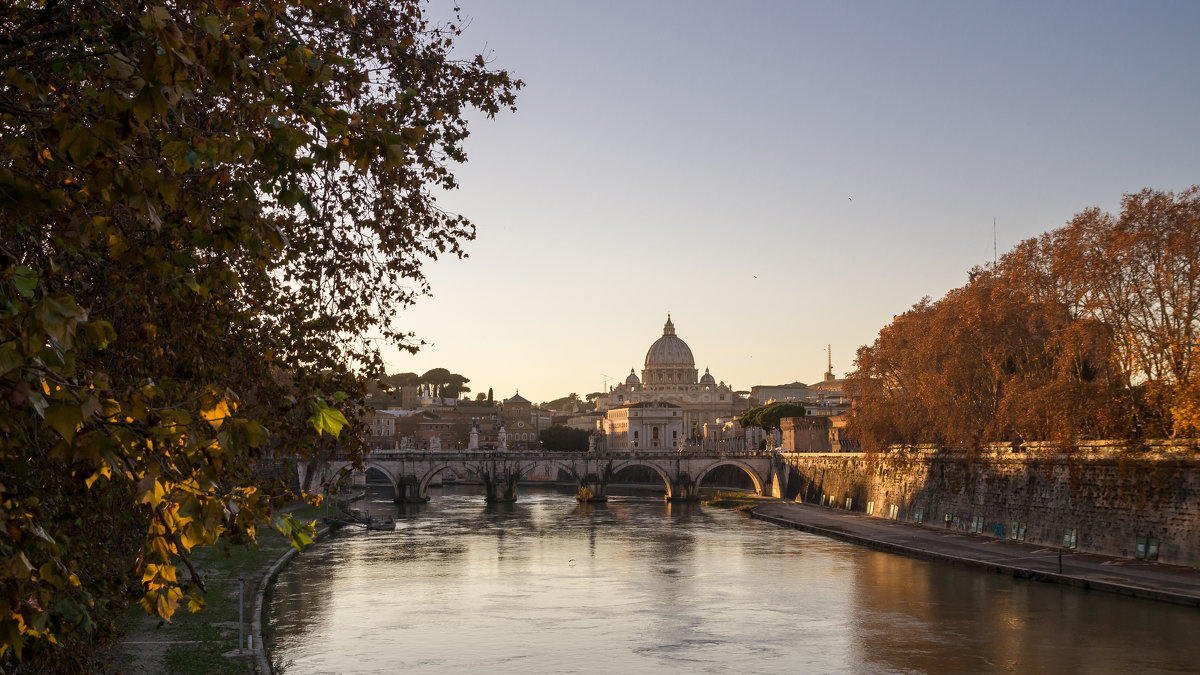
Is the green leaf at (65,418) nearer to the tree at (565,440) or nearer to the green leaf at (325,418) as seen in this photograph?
the green leaf at (325,418)

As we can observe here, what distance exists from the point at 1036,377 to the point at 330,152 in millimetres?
44730

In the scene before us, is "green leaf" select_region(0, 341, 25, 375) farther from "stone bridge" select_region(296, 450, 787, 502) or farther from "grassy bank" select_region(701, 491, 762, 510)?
"stone bridge" select_region(296, 450, 787, 502)

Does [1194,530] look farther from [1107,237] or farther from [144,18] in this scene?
[144,18]

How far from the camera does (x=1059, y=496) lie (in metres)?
44.1

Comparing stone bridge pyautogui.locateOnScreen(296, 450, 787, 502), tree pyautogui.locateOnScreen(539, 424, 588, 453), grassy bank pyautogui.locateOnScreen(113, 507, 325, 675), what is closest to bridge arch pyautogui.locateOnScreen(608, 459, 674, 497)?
stone bridge pyautogui.locateOnScreen(296, 450, 787, 502)

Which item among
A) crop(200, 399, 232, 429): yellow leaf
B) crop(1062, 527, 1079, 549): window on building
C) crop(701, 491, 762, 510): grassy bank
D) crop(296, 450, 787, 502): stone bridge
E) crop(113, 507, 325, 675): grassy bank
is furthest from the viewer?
crop(296, 450, 787, 502): stone bridge

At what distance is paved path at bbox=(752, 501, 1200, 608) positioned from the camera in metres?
32.4

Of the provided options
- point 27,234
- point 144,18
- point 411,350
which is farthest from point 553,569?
point 144,18

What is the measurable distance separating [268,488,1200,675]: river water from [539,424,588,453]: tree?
304 feet

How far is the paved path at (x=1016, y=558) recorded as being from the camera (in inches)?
1276

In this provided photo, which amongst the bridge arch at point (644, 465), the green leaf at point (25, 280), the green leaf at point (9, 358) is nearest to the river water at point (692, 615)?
the green leaf at point (25, 280)

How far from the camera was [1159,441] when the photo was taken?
37906 millimetres

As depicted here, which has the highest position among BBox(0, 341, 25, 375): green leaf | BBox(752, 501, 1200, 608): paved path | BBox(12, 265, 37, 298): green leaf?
BBox(12, 265, 37, 298): green leaf

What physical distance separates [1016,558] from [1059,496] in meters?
4.74
